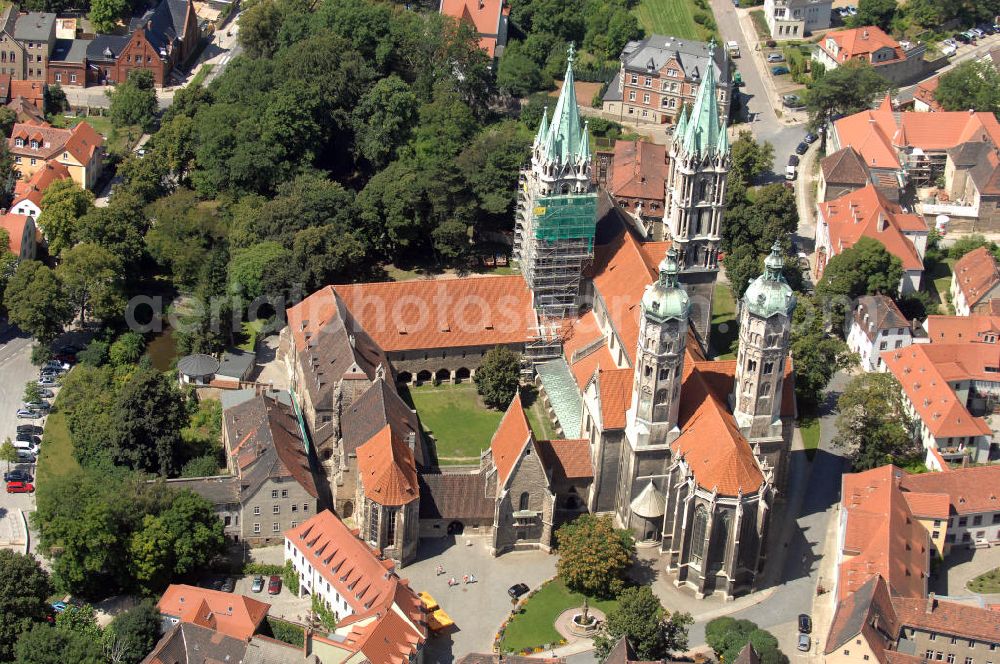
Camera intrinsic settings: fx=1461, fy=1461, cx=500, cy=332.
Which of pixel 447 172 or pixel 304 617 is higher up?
pixel 447 172

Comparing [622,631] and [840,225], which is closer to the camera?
[622,631]

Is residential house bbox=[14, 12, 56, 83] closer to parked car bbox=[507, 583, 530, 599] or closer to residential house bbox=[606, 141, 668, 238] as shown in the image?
residential house bbox=[606, 141, 668, 238]

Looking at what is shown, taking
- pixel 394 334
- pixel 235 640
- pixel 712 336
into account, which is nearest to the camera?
pixel 235 640

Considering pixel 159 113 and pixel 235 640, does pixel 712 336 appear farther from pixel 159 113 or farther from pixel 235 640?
pixel 159 113

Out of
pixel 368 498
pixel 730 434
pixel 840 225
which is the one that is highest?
pixel 840 225

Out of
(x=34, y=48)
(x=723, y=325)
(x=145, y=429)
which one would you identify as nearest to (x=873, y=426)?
(x=723, y=325)

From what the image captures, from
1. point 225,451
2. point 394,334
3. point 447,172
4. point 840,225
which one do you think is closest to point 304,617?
point 225,451

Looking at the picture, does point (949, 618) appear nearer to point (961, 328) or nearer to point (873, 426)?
point (873, 426)
